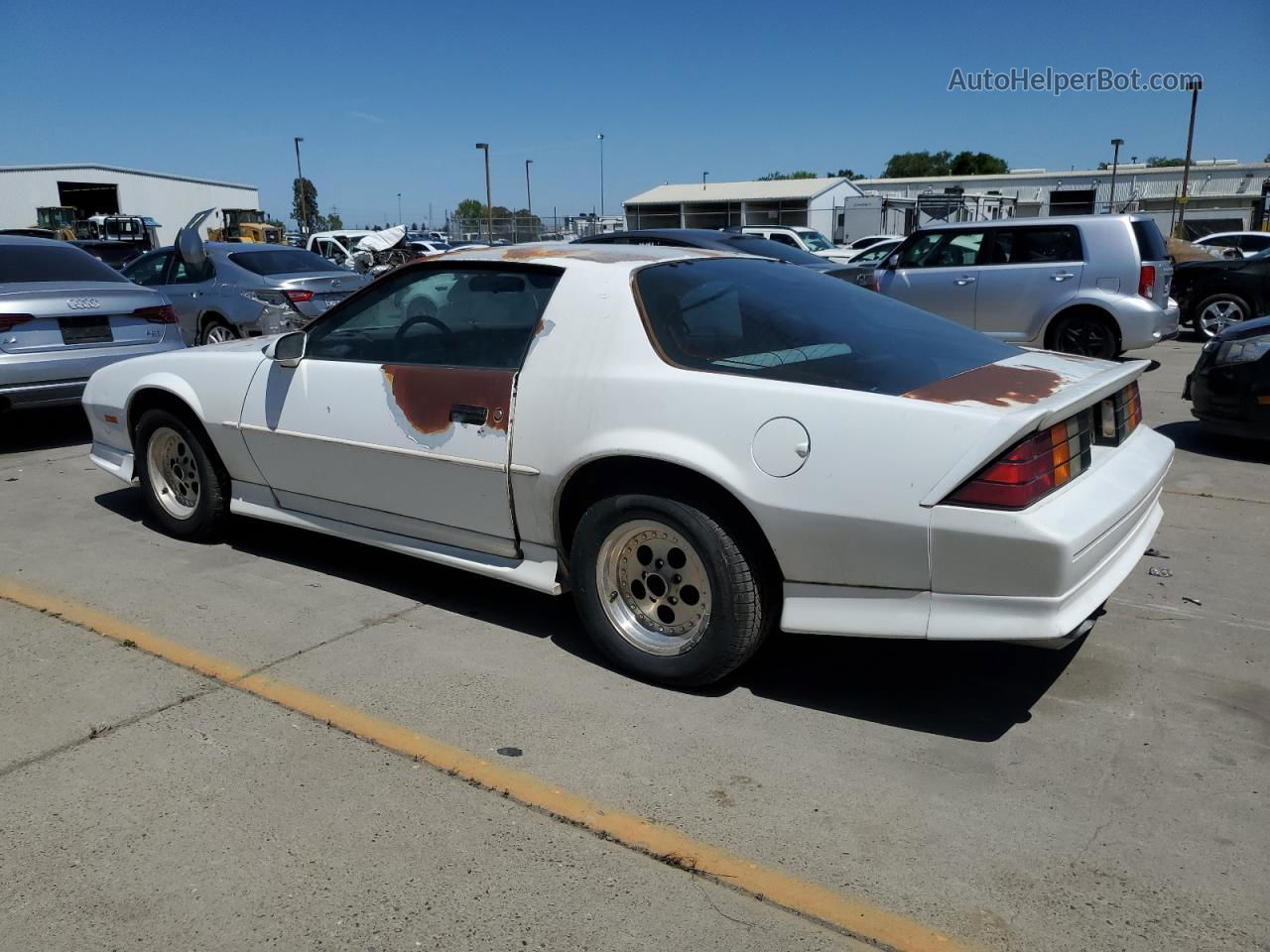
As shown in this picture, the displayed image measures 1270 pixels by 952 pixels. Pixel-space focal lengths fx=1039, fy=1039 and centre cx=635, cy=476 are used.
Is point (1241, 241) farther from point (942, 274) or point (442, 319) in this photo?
point (442, 319)

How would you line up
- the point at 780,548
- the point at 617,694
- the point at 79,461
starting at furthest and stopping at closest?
the point at 79,461
the point at 617,694
the point at 780,548

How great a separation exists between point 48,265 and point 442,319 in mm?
5498

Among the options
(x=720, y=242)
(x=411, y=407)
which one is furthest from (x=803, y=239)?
(x=411, y=407)

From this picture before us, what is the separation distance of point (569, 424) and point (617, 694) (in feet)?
3.17

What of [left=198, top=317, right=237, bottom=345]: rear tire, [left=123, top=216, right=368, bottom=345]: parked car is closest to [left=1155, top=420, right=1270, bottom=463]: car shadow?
[left=123, top=216, right=368, bottom=345]: parked car

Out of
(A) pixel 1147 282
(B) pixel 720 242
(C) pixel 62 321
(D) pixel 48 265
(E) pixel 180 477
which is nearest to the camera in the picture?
(E) pixel 180 477

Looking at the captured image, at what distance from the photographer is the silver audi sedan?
10727mm

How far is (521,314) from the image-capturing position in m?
4.03

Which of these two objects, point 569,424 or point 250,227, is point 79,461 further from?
point 250,227

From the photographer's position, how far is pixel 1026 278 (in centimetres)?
1112

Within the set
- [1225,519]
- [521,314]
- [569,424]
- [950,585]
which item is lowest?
[1225,519]

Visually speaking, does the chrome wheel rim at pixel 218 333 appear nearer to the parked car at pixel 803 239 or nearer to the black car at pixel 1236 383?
the black car at pixel 1236 383

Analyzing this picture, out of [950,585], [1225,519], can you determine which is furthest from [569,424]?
[1225,519]

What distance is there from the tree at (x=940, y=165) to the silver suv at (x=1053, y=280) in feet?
320
